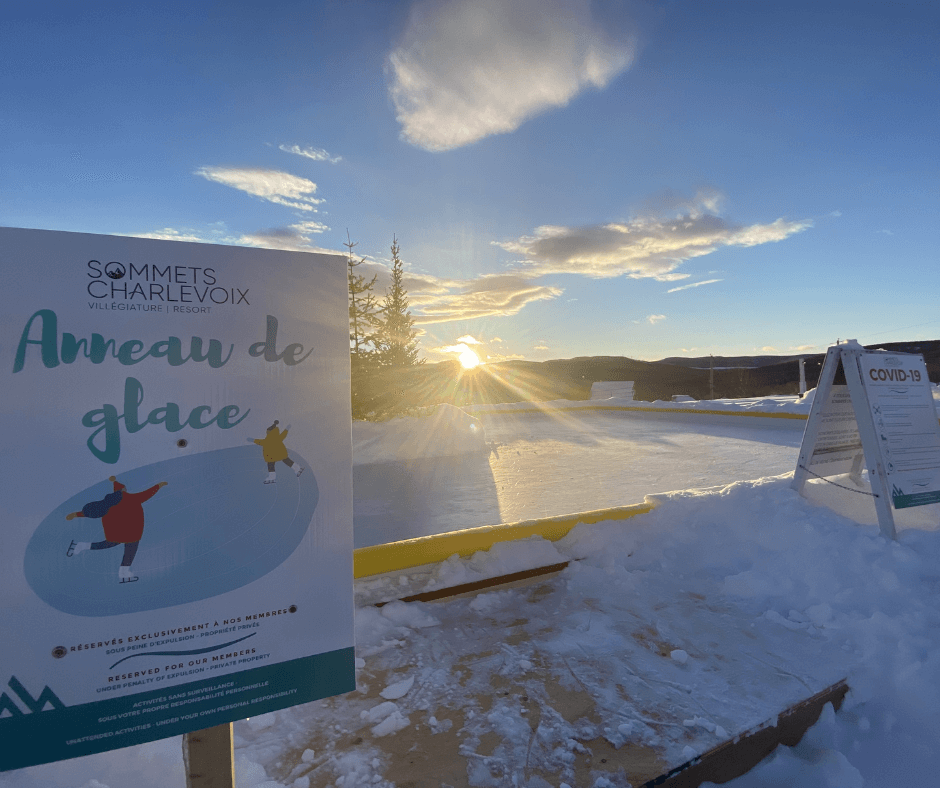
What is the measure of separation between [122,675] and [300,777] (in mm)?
774

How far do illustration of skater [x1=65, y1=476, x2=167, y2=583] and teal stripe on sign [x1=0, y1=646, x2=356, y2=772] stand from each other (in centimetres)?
31

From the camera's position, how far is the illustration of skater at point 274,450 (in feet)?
4.46

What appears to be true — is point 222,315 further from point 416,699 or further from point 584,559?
point 584,559

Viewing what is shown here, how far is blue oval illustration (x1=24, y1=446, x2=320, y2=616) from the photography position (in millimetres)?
1183

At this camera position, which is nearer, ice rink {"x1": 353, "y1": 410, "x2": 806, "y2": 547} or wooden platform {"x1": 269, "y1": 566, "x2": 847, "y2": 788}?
wooden platform {"x1": 269, "y1": 566, "x2": 847, "y2": 788}

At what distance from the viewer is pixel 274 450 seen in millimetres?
1373

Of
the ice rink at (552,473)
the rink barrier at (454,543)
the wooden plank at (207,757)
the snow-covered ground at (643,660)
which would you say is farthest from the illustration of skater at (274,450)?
the ice rink at (552,473)

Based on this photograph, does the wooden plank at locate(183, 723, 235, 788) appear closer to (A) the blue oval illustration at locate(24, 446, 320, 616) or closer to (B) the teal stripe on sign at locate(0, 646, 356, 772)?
(B) the teal stripe on sign at locate(0, 646, 356, 772)

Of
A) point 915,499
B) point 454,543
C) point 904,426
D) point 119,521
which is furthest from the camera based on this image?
point 904,426

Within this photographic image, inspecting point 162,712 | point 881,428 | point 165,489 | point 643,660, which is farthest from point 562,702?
point 881,428

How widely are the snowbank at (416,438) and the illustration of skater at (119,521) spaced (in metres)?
7.19

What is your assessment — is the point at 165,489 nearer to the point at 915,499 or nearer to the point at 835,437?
the point at 915,499

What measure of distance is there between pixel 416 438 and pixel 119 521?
8841 mm

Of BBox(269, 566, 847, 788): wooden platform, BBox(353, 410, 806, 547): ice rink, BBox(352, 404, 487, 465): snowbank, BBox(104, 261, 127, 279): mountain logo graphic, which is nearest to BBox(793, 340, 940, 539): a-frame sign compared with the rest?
BBox(353, 410, 806, 547): ice rink
